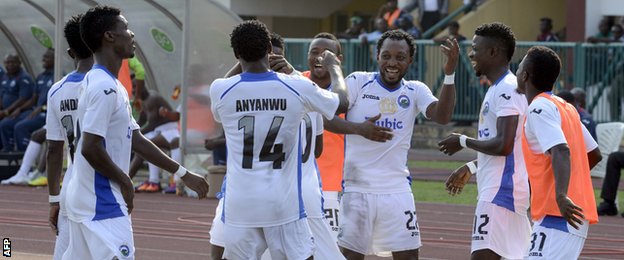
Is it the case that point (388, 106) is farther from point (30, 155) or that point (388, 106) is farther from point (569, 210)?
point (30, 155)

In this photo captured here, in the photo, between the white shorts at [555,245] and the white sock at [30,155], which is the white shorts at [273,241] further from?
the white sock at [30,155]

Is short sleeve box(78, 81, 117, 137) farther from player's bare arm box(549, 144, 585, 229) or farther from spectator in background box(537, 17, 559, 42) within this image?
spectator in background box(537, 17, 559, 42)

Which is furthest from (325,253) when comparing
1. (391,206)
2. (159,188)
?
(159,188)

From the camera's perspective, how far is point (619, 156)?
663 inches

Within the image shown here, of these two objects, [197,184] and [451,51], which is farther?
[451,51]

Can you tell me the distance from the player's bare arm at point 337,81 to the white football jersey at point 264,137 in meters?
0.36

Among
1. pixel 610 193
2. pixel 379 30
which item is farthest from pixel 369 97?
pixel 379 30

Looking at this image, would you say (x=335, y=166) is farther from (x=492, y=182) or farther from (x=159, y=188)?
(x=159, y=188)

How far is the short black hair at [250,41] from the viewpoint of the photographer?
7348mm

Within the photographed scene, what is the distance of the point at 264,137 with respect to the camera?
7.32m

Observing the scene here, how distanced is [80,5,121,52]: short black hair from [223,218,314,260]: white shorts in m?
1.31

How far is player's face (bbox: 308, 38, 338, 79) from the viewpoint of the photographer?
925 centimetres

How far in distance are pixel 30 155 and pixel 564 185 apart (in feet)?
45.0

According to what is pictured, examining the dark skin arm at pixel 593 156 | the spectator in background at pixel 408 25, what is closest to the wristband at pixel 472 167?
the dark skin arm at pixel 593 156
